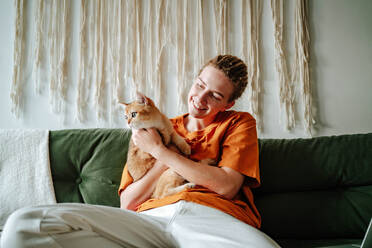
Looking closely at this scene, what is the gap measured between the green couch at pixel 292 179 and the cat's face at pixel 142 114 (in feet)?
0.94

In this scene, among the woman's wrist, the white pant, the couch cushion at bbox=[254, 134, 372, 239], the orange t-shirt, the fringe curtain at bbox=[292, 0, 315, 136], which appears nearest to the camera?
the white pant

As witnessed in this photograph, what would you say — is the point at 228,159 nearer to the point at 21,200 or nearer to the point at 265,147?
the point at 265,147

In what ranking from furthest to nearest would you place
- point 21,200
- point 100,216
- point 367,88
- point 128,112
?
point 367,88 < point 21,200 < point 128,112 < point 100,216

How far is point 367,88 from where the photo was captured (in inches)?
61.7

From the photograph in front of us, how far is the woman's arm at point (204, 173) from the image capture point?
911 mm

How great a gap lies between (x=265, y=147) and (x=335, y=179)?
37 centimetres

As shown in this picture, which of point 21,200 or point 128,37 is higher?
point 128,37

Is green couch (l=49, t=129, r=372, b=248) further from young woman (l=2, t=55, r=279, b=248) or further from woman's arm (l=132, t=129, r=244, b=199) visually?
woman's arm (l=132, t=129, r=244, b=199)

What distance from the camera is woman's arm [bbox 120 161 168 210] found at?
3.34 feet

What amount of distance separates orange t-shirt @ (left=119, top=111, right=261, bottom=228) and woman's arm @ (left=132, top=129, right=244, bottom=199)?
0.08ft

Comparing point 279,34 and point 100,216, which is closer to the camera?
point 100,216

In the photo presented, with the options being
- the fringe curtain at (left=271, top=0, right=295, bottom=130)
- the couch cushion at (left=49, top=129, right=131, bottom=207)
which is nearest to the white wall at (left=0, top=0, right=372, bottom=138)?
the fringe curtain at (left=271, top=0, right=295, bottom=130)

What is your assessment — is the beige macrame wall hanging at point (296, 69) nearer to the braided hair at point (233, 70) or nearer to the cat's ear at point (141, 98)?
the braided hair at point (233, 70)

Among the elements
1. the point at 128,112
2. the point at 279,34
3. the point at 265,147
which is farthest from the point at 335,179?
the point at 128,112
